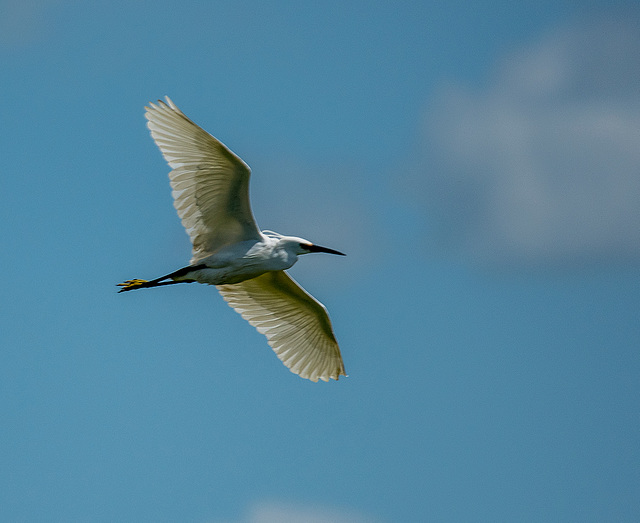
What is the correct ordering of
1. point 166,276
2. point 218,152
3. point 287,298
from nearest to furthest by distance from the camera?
1. point 218,152
2. point 166,276
3. point 287,298

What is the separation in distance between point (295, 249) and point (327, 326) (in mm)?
2170

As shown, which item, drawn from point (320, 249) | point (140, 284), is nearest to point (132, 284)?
point (140, 284)

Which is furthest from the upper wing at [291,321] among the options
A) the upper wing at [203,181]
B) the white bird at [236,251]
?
the upper wing at [203,181]

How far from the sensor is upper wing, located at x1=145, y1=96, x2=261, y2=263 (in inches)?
631

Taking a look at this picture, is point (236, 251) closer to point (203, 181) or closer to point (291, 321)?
point (203, 181)

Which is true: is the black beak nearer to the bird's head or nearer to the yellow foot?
the bird's head

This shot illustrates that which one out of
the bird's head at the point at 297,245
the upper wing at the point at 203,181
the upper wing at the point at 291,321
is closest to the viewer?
the upper wing at the point at 203,181

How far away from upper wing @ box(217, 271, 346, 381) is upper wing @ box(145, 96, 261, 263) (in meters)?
1.95

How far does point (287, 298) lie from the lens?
19.2 m

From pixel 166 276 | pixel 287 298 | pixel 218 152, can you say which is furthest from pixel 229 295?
pixel 218 152

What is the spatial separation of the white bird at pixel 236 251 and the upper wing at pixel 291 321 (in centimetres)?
2

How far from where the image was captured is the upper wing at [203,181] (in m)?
16.0

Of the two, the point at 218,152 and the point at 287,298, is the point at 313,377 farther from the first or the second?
the point at 218,152

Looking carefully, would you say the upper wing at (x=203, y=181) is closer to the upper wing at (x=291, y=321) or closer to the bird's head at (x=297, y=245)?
the bird's head at (x=297, y=245)
